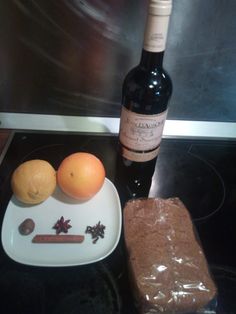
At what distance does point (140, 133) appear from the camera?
48cm

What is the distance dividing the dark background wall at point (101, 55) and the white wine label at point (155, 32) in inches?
A: 7.9

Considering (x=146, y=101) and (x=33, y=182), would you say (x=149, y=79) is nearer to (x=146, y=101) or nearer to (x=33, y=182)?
(x=146, y=101)

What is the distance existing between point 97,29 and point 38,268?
510 millimetres

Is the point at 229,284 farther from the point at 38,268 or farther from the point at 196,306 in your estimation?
the point at 38,268

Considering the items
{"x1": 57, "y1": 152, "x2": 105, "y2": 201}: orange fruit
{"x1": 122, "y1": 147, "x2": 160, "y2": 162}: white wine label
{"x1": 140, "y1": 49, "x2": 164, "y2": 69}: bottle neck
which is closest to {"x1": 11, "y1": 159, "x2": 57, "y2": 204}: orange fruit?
{"x1": 57, "y1": 152, "x2": 105, "y2": 201}: orange fruit

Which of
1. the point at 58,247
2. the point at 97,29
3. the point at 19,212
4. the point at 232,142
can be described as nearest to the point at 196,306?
the point at 58,247

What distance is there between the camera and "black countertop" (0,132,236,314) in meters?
0.40

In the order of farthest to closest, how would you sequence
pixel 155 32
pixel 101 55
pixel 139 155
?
pixel 101 55 → pixel 139 155 → pixel 155 32

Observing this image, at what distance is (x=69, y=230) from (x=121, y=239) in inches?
3.9

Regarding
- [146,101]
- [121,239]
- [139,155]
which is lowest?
[121,239]

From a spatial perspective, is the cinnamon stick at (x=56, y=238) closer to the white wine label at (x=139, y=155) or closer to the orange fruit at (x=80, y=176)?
the orange fruit at (x=80, y=176)

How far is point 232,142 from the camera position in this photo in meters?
0.71

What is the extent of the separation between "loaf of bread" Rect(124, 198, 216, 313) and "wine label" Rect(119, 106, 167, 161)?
0.32 ft

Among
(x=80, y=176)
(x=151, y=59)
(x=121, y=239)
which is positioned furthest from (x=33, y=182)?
(x=151, y=59)
